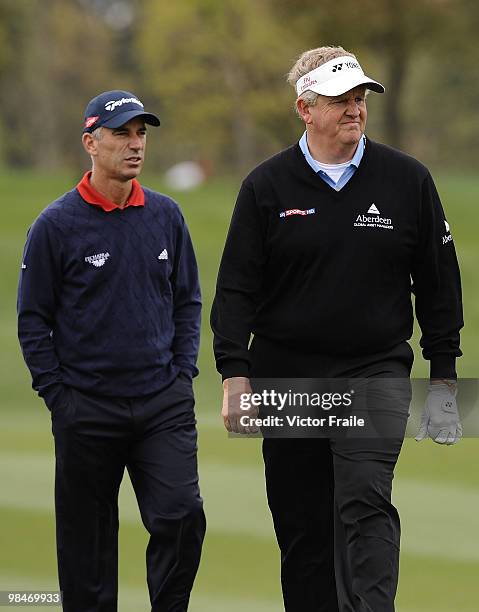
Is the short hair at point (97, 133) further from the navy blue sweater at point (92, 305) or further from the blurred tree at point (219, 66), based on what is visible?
the blurred tree at point (219, 66)

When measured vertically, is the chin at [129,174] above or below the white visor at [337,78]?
below

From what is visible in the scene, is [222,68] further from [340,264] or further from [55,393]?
[340,264]

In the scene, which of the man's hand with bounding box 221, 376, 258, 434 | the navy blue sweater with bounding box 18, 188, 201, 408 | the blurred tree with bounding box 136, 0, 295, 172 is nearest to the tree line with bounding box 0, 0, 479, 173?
the blurred tree with bounding box 136, 0, 295, 172

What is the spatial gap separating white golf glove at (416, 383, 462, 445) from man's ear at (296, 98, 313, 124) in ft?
3.58

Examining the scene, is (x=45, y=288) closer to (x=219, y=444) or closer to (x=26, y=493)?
(x=26, y=493)

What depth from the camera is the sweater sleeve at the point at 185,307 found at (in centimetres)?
592

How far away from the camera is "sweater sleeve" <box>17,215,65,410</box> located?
18.6 ft

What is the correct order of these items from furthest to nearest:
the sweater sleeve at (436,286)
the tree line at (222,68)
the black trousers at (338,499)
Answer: the tree line at (222,68)
the sweater sleeve at (436,286)
the black trousers at (338,499)

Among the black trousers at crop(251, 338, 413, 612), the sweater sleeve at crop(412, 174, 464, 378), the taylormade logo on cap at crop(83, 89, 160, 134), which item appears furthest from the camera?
the taylormade logo on cap at crop(83, 89, 160, 134)

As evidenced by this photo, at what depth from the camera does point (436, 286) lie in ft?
18.2

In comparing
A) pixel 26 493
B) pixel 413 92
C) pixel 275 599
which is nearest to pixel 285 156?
pixel 275 599

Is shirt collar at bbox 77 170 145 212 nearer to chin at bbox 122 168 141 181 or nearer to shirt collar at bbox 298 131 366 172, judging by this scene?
chin at bbox 122 168 141 181

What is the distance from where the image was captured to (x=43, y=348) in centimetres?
568

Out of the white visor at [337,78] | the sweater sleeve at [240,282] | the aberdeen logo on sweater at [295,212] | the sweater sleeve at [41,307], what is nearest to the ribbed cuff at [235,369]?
the sweater sleeve at [240,282]
